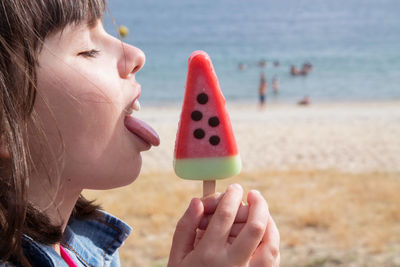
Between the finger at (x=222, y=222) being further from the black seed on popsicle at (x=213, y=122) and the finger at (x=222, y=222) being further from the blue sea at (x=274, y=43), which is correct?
the blue sea at (x=274, y=43)

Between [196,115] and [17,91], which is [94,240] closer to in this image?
[196,115]

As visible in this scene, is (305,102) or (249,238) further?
(305,102)

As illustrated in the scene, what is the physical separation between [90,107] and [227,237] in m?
0.56

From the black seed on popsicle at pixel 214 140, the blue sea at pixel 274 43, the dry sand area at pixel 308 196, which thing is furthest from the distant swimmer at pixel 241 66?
the black seed on popsicle at pixel 214 140

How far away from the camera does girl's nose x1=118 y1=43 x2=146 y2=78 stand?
5.19 ft

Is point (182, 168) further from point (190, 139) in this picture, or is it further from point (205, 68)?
point (205, 68)

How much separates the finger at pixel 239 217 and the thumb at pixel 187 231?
0.05 metres

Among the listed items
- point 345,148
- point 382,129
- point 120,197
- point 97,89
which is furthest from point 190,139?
point 382,129

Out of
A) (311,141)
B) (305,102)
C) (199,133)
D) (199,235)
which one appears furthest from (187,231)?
(305,102)

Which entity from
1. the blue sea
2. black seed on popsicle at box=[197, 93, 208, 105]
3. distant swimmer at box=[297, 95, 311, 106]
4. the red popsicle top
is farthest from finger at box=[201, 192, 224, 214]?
distant swimmer at box=[297, 95, 311, 106]

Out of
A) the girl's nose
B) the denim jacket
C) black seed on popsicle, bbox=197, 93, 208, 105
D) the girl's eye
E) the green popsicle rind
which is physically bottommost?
the denim jacket

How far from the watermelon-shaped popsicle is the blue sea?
45.2ft

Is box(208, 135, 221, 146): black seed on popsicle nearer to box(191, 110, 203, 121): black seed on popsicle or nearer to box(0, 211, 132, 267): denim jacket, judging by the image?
box(191, 110, 203, 121): black seed on popsicle

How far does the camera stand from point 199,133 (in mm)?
1785
